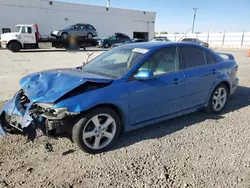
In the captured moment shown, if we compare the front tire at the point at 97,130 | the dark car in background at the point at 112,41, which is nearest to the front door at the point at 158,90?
the front tire at the point at 97,130

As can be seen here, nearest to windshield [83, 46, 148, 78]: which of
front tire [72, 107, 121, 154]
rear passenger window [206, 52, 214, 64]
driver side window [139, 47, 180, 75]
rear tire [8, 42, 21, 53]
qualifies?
driver side window [139, 47, 180, 75]

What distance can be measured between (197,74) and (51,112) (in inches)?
109

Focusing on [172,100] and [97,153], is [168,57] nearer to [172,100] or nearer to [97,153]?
[172,100]

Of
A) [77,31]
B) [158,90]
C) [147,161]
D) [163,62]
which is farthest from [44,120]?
[77,31]

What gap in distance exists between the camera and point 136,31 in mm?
41344

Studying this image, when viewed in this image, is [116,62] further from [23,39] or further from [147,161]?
[23,39]

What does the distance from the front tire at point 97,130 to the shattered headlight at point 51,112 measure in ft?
0.83

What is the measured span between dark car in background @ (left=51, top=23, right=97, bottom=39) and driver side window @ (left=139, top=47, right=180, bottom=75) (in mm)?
22514

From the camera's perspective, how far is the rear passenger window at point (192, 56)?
4.25 meters

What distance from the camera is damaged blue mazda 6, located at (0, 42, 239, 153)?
300 cm

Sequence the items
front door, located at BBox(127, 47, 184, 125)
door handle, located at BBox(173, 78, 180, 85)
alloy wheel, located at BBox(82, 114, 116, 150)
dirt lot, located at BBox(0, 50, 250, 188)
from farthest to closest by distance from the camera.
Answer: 1. door handle, located at BBox(173, 78, 180, 85)
2. front door, located at BBox(127, 47, 184, 125)
3. alloy wheel, located at BBox(82, 114, 116, 150)
4. dirt lot, located at BBox(0, 50, 250, 188)

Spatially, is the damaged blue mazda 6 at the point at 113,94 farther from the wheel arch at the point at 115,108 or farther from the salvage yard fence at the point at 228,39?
the salvage yard fence at the point at 228,39

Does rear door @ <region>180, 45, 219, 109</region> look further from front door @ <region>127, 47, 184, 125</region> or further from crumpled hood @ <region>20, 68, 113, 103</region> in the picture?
crumpled hood @ <region>20, 68, 113, 103</region>

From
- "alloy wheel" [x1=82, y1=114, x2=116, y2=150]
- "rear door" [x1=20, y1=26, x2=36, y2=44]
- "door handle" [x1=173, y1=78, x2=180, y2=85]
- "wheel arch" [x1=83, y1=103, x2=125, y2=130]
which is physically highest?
"rear door" [x1=20, y1=26, x2=36, y2=44]
